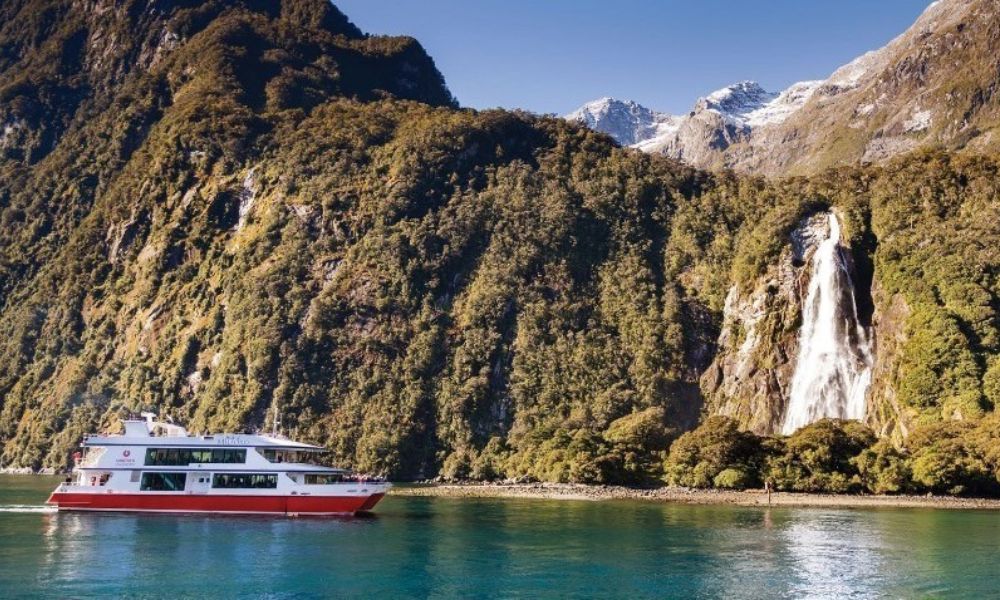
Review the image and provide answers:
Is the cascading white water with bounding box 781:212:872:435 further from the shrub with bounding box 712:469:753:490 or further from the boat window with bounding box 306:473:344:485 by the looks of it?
the boat window with bounding box 306:473:344:485

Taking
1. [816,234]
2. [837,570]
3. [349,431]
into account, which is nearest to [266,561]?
[837,570]

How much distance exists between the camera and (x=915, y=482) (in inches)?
4186

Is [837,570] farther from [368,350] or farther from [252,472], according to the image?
[368,350]

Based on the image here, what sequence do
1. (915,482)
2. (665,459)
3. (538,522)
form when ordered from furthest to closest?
(665,459) → (915,482) → (538,522)

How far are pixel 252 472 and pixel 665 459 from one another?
5731cm

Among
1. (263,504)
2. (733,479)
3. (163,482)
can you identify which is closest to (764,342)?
(733,479)

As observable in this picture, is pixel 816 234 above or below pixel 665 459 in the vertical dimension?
above

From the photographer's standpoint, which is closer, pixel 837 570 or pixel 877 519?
pixel 837 570

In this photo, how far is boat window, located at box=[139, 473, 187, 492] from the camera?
90438mm

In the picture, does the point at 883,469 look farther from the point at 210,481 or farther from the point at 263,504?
the point at 210,481

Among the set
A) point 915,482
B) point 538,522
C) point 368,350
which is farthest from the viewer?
point 368,350

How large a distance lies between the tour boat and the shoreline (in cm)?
3181

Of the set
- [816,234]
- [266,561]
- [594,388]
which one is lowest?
[266,561]

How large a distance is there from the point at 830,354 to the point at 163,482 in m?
95.4
